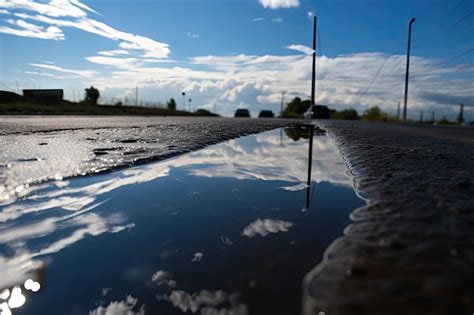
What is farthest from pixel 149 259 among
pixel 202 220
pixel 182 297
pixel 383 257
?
pixel 383 257

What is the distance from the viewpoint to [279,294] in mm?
748

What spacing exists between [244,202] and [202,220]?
312 mm

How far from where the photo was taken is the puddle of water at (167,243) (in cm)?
75

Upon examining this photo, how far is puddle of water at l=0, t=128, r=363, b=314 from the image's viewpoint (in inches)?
29.7

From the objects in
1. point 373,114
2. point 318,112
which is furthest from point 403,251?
point 373,114

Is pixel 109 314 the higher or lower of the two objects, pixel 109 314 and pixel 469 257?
the lower

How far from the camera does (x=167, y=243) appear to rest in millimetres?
1054

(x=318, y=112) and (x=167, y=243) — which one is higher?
(x=318, y=112)

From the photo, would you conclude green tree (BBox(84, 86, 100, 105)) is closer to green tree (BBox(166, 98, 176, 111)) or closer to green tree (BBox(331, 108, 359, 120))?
green tree (BBox(166, 98, 176, 111))

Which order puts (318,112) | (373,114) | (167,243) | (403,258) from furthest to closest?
(373,114)
(318,112)
(167,243)
(403,258)

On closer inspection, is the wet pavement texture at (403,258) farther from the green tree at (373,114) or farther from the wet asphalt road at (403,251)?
the green tree at (373,114)

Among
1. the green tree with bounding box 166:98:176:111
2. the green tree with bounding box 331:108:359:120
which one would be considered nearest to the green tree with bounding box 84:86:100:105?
the green tree with bounding box 166:98:176:111

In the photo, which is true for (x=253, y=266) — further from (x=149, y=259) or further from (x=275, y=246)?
(x=149, y=259)

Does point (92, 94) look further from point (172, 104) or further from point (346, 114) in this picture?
point (346, 114)
